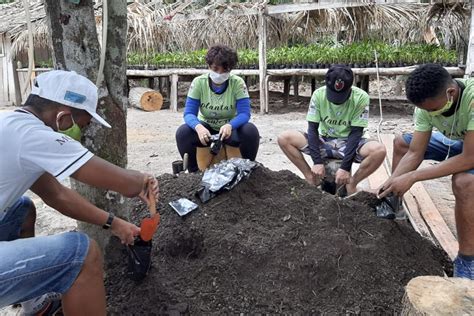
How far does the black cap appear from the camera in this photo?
3.32m

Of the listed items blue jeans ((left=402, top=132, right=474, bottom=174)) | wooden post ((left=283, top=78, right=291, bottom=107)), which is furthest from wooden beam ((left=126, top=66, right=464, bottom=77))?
blue jeans ((left=402, top=132, right=474, bottom=174))

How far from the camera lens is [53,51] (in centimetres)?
215

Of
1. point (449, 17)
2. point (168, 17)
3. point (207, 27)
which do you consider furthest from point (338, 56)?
point (168, 17)

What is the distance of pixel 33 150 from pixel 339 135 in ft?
8.37

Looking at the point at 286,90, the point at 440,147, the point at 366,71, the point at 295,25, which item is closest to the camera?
the point at 440,147

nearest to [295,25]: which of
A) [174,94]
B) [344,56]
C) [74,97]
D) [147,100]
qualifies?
[344,56]

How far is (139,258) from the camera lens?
2125mm

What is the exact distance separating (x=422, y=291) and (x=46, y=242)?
137cm

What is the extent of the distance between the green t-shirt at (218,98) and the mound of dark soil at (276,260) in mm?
1240

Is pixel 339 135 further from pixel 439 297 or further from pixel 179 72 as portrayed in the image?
pixel 179 72

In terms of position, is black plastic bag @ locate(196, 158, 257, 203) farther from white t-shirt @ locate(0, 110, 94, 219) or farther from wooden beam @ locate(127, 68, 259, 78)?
wooden beam @ locate(127, 68, 259, 78)

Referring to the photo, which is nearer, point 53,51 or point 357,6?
point 53,51

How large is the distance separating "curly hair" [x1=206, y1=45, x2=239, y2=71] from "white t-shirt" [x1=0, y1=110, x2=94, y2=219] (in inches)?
90.8

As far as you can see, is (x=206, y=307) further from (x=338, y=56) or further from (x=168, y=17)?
(x=168, y=17)
